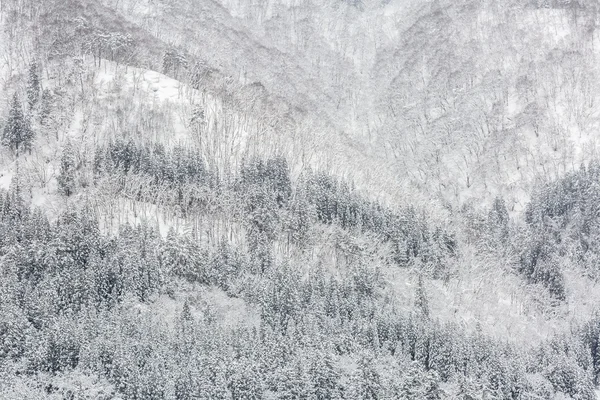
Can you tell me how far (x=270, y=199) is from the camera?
172000 millimetres

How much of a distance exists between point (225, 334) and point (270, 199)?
169ft

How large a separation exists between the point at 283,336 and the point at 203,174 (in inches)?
2353

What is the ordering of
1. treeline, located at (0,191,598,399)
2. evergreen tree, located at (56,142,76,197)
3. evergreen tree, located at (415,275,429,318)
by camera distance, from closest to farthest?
treeline, located at (0,191,598,399), evergreen tree, located at (415,275,429,318), evergreen tree, located at (56,142,76,197)

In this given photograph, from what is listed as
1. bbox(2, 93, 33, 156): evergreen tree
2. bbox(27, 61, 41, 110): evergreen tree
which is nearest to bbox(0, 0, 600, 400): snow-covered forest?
bbox(2, 93, 33, 156): evergreen tree

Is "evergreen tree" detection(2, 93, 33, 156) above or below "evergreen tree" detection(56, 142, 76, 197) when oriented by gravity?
above

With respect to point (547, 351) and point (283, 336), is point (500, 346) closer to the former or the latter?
point (547, 351)

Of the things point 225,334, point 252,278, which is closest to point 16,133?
point 252,278

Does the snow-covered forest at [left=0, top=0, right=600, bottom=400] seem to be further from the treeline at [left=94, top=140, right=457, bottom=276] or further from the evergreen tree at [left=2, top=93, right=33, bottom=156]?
the treeline at [left=94, top=140, right=457, bottom=276]

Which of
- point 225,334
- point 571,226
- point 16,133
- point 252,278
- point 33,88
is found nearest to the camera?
point 225,334

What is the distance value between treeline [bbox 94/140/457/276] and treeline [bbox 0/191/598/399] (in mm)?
15431

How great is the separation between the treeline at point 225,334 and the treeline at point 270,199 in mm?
15431

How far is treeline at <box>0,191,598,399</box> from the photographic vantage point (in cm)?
11656

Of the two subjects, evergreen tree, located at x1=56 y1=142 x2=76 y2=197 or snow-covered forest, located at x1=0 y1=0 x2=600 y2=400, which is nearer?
snow-covered forest, located at x1=0 y1=0 x2=600 y2=400

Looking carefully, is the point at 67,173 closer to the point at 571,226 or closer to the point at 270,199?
the point at 270,199
